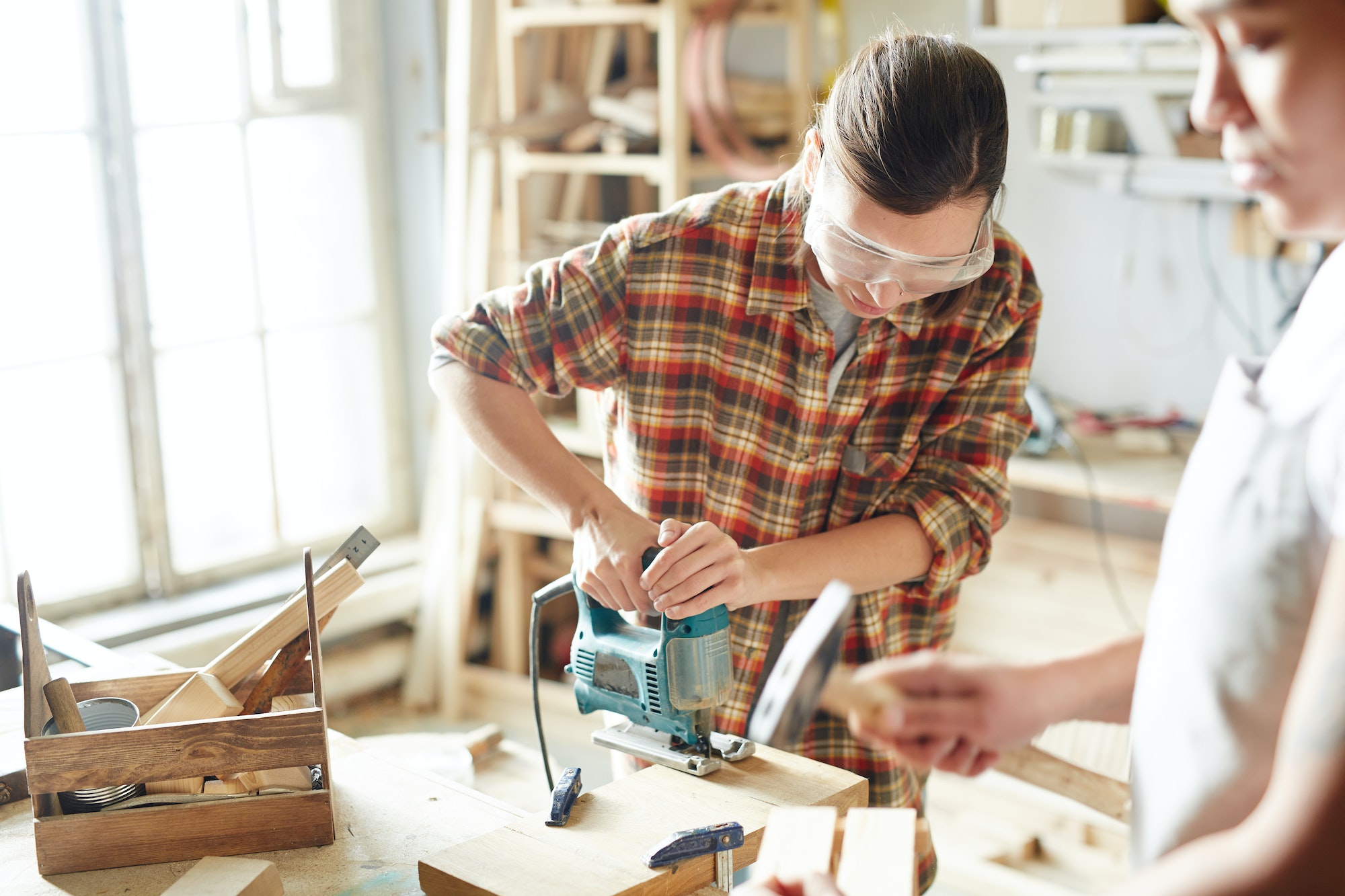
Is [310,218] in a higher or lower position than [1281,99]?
lower

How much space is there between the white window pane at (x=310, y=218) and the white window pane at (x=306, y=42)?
0.37 feet

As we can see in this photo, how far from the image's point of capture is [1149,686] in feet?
2.95

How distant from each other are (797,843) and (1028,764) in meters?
0.47

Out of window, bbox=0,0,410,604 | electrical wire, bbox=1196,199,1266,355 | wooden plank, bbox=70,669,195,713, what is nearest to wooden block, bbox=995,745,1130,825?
wooden plank, bbox=70,669,195,713

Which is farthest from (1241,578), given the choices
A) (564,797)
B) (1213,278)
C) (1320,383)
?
(1213,278)

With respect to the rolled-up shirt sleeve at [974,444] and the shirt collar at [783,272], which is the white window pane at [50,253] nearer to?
the shirt collar at [783,272]

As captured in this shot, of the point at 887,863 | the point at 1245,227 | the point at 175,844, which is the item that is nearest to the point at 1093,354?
the point at 1245,227

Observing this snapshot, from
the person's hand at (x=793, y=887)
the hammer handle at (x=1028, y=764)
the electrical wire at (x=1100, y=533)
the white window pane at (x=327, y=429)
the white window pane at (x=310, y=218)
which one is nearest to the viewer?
the person's hand at (x=793, y=887)

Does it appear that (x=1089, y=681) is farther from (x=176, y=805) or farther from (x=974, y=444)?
(x=176, y=805)

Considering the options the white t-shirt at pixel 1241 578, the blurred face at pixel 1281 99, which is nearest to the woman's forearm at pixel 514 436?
the white t-shirt at pixel 1241 578

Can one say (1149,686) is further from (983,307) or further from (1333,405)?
(983,307)

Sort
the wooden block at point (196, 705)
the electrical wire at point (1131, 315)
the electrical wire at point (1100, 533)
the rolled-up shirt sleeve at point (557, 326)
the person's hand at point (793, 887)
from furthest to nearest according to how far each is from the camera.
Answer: the electrical wire at point (1131, 315)
the electrical wire at point (1100, 533)
the rolled-up shirt sleeve at point (557, 326)
the wooden block at point (196, 705)
the person's hand at point (793, 887)

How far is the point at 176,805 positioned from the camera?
136cm

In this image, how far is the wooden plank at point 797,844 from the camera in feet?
3.59
